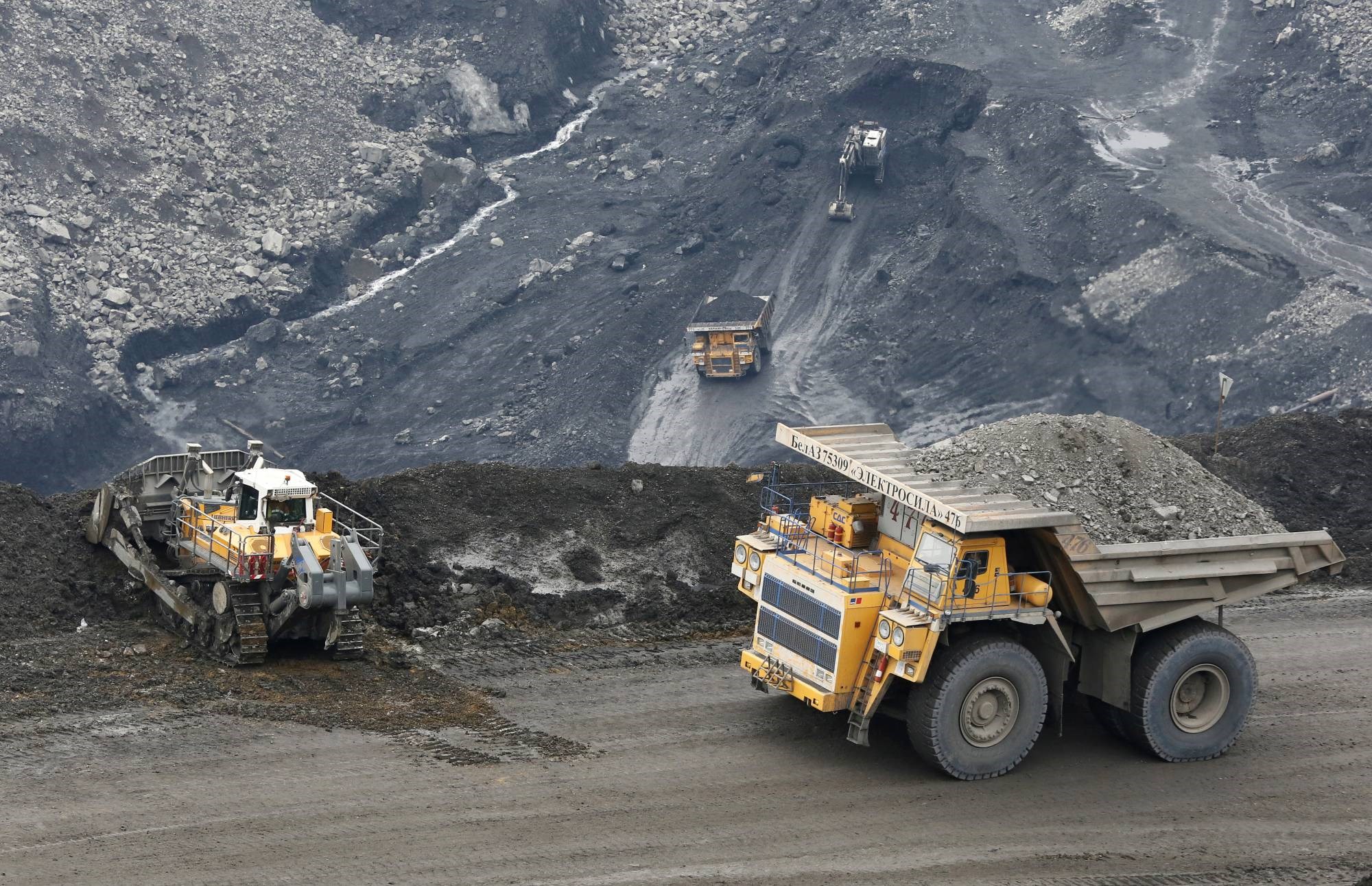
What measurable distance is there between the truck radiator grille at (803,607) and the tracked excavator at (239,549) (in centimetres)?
413

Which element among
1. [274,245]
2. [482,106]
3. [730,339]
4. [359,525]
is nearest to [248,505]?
[359,525]

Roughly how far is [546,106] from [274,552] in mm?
38568

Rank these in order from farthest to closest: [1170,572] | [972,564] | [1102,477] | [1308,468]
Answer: [1308,468] < [1102,477] < [1170,572] < [972,564]

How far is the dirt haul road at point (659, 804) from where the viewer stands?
11.6 metres

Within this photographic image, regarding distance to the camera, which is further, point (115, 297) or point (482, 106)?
point (482, 106)

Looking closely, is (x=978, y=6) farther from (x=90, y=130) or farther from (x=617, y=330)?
(x=90, y=130)

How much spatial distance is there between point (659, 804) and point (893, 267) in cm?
3221

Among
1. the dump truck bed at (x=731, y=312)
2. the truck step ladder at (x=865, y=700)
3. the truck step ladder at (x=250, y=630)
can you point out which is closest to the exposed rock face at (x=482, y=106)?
the dump truck bed at (x=731, y=312)

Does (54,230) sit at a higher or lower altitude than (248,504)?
higher

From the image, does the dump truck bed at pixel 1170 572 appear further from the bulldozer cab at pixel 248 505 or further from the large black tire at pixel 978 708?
the bulldozer cab at pixel 248 505

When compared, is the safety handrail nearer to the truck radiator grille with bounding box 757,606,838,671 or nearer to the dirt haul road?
the dirt haul road

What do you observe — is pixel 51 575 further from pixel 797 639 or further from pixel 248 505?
pixel 797 639

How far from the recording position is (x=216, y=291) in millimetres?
42562

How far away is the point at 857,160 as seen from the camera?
148 ft
